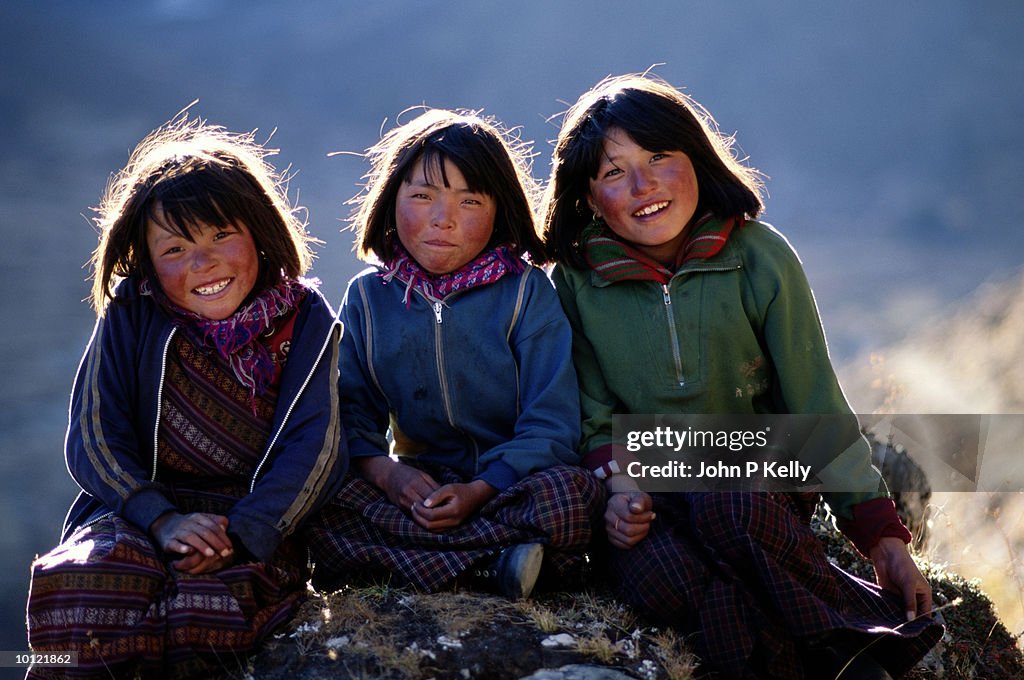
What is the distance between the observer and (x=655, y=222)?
3527 mm

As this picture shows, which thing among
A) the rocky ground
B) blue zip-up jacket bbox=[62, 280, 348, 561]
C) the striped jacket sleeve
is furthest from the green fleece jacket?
the striped jacket sleeve

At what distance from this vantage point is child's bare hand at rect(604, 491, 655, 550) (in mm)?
3115

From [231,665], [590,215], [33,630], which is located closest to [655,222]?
[590,215]

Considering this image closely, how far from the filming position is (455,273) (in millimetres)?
3586

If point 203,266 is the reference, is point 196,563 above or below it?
below

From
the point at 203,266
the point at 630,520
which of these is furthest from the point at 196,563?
the point at 630,520

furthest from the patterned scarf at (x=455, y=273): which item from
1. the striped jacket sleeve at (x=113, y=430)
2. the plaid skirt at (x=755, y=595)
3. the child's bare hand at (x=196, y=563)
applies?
the child's bare hand at (x=196, y=563)

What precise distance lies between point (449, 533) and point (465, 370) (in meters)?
0.60

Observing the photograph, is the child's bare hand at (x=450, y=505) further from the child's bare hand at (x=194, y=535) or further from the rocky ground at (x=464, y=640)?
the child's bare hand at (x=194, y=535)

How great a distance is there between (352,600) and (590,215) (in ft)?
5.50

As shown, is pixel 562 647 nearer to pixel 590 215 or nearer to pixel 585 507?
pixel 585 507

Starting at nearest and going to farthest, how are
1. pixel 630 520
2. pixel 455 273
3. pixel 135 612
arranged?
pixel 135 612
pixel 630 520
pixel 455 273

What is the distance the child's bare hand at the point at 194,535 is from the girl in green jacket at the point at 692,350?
3.88 ft

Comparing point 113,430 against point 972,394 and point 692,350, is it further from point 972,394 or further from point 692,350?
point 972,394
